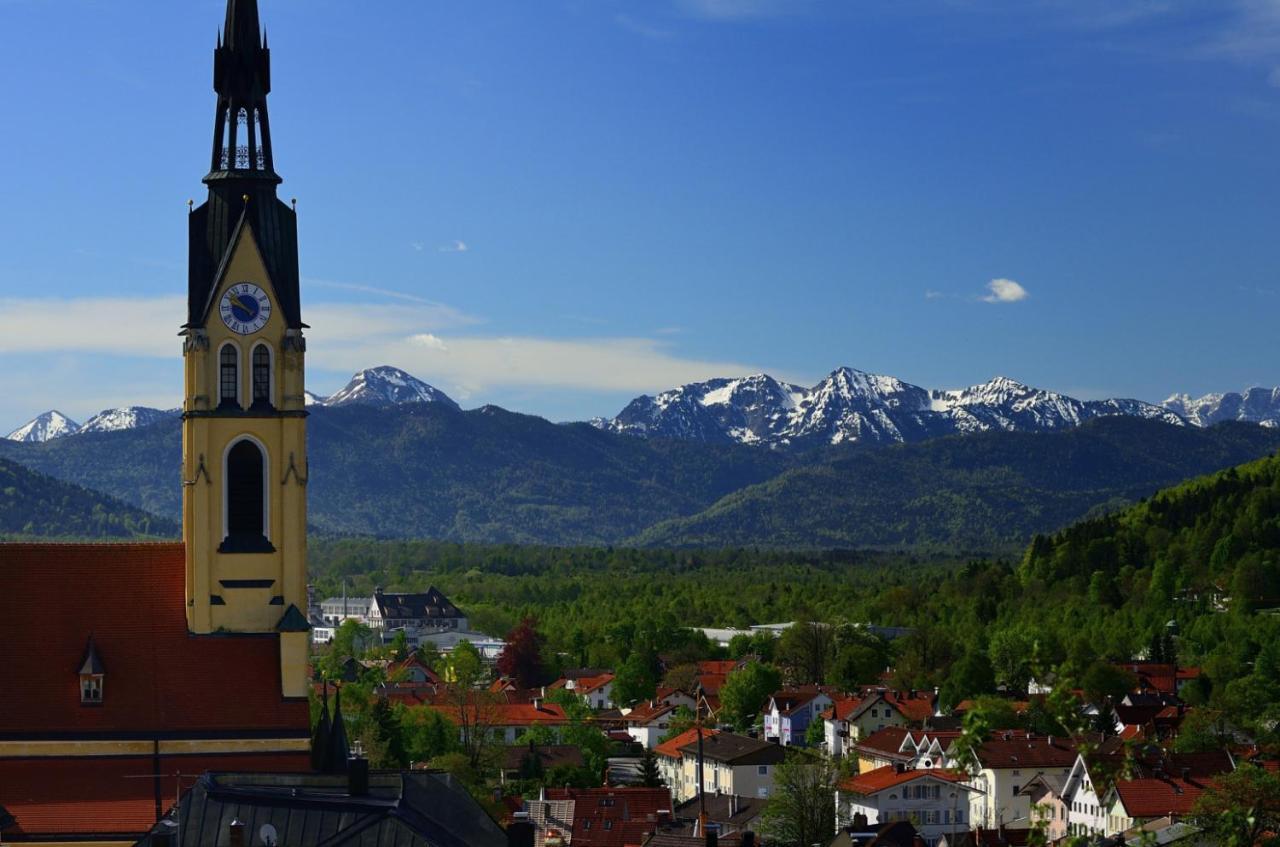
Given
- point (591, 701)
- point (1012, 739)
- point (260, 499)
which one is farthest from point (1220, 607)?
point (260, 499)

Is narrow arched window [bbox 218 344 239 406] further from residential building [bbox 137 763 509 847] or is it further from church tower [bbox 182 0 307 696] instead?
residential building [bbox 137 763 509 847]

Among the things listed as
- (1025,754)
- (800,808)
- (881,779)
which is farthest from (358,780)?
(1025,754)

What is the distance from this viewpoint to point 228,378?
175 feet

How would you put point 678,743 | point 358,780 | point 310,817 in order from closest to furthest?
point 310,817, point 358,780, point 678,743

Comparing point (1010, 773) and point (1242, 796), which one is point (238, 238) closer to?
point (1242, 796)

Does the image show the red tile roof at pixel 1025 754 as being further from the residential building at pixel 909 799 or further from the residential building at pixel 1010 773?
the residential building at pixel 909 799

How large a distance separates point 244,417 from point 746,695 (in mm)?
104505

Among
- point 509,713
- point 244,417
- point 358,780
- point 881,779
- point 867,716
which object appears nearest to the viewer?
point 358,780

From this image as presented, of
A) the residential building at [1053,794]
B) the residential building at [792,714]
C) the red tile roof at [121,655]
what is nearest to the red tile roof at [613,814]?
the residential building at [1053,794]

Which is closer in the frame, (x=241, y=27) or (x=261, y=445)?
(x=261, y=445)

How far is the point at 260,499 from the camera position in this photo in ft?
175

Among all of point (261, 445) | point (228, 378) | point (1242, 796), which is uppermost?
point (228, 378)

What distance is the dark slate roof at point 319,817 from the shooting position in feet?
136

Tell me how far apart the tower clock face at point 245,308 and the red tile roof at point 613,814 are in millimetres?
30961
